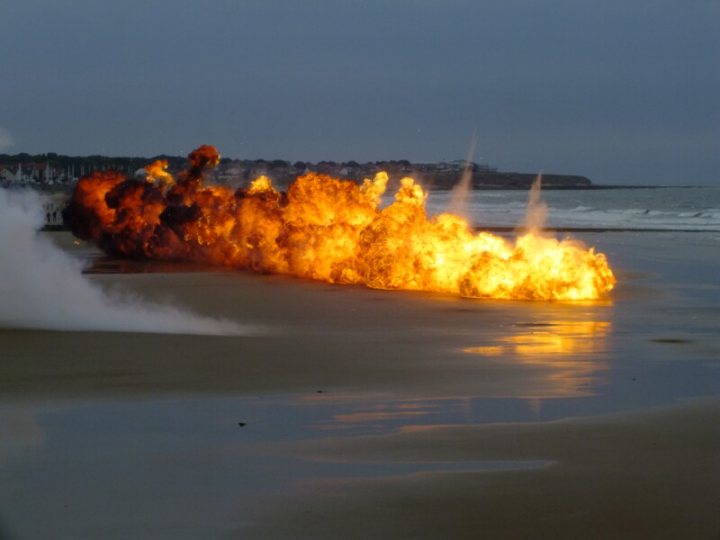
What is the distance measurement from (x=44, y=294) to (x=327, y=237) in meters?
9.42

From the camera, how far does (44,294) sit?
57.8 ft

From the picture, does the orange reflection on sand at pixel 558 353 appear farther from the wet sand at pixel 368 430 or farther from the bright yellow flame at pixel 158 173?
the bright yellow flame at pixel 158 173

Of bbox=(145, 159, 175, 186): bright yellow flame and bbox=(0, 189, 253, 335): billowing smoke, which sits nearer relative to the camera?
bbox=(0, 189, 253, 335): billowing smoke

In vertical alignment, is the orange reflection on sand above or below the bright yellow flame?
below

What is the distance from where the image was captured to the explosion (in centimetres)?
2211

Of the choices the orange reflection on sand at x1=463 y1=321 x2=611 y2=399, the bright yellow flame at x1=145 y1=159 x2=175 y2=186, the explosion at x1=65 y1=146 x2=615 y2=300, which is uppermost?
the bright yellow flame at x1=145 y1=159 x2=175 y2=186

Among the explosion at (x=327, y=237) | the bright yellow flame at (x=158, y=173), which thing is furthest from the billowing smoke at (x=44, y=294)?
the bright yellow flame at (x=158, y=173)

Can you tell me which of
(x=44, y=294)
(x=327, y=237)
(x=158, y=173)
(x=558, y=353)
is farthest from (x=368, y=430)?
(x=158, y=173)

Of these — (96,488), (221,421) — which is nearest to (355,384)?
(221,421)

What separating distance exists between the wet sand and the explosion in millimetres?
3656

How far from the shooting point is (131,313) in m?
18.4

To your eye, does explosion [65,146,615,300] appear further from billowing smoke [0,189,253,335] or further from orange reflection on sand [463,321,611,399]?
billowing smoke [0,189,253,335]

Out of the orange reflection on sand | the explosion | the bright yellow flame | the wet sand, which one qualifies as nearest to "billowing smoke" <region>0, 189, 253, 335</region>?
the wet sand

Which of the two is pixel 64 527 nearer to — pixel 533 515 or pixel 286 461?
pixel 286 461
